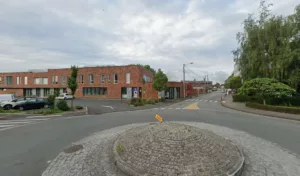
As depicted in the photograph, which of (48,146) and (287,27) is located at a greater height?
(287,27)

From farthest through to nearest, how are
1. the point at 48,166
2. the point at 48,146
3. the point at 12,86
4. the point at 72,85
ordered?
1. the point at 12,86
2. the point at 72,85
3. the point at 48,146
4. the point at 48,166

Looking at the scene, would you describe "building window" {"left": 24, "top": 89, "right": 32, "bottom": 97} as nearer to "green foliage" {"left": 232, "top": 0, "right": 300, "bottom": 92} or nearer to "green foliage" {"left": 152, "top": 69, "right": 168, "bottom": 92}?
"green foliage" {"left": 152, "top": 69, "right": 168, "bottom": 92}

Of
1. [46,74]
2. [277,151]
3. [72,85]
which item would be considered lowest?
[277,151]

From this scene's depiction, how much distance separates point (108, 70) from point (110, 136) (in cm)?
3241

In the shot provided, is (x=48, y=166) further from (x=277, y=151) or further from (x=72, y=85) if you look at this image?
(x=72, y=85)

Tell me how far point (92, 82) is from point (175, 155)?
126ft

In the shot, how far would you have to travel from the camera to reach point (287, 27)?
18.0 metres

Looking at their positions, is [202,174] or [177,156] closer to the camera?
[202,174]

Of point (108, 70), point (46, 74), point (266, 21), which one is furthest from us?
point (46, 74)

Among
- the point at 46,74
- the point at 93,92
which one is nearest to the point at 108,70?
the point at 93,92

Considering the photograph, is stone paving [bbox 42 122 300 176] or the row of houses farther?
Result: the row of houses

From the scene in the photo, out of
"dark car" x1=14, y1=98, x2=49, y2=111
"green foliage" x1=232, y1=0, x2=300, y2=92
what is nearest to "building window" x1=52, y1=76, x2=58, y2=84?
"dark car" x1=14, y1=98, x2=49, y2=111

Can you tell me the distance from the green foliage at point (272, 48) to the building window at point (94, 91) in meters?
28.7

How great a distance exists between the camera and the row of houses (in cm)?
3562
